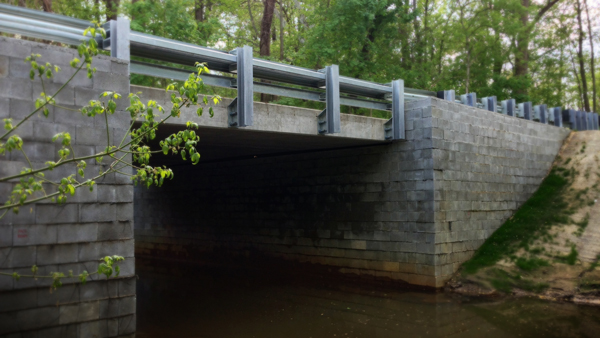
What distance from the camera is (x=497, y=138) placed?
534 inches

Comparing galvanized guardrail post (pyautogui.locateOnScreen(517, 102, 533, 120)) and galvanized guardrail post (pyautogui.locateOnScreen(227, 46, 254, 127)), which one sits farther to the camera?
galvanized guardrail post (pyautogui.locateOnScreen(517, 102, 533, 120))

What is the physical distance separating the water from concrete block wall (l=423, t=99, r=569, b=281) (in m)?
1.54

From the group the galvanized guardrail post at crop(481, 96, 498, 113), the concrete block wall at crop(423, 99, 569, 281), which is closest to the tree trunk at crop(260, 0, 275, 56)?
the galvanized guardrail post at crop(481, 96, 498, 113)

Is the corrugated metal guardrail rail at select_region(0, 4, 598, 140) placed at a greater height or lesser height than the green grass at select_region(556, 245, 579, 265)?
greater

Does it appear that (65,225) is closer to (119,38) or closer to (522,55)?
(119,38)

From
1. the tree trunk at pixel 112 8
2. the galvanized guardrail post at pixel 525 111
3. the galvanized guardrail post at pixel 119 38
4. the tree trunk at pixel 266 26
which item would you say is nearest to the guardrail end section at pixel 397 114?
the galvanized guardrail post at pixel 525 111

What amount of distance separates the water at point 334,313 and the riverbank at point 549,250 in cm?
67

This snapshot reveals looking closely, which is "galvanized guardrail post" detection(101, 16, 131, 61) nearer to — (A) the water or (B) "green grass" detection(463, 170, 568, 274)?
(A) the water

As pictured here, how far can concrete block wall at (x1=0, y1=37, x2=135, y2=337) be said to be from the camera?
19.0 ft

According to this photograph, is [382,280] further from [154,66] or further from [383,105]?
[154,66]

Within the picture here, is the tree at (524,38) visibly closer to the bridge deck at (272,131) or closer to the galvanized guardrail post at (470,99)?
the galvanized guardrail post at (470,99)

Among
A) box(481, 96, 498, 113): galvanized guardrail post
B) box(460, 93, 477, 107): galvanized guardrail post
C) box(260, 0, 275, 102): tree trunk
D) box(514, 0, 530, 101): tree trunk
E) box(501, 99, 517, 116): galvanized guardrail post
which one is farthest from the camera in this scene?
box(514, 0, 530, 101): tree trunk

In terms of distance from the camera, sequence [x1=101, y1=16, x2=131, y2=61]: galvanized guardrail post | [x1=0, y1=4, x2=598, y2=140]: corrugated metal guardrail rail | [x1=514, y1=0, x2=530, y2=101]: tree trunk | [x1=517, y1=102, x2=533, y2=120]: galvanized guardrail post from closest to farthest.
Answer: [x1=0, y1=4, x2=598, y2=140]: corrugated metal guardrail rail, [x1=101, y1=16, x2=131, y2=61]: galvanized guardrail post, [x1=517, y1=102, x2=533, y2=120]: galvanized guardrail post, [x1=514, y1=0, x2=530, y2=101]: tree trunk

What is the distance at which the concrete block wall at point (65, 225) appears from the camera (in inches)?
228
